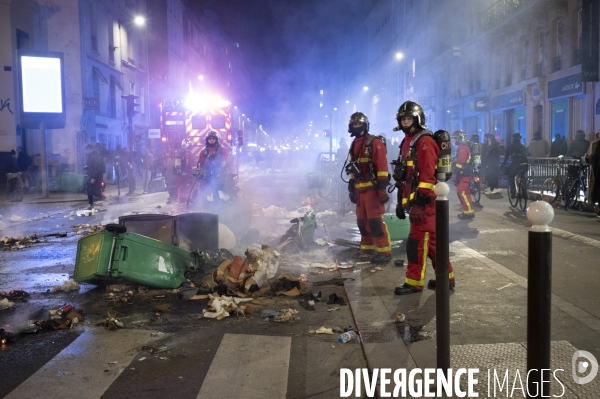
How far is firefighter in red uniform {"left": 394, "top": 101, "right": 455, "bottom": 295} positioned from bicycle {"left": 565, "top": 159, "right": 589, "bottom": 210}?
863cm

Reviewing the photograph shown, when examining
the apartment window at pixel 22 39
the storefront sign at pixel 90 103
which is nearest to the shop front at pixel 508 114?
the storefront sign at pixel 90 103

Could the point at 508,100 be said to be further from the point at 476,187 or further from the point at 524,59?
the point at 476,187

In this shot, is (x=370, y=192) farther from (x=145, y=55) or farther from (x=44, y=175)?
(x=145, y=55)

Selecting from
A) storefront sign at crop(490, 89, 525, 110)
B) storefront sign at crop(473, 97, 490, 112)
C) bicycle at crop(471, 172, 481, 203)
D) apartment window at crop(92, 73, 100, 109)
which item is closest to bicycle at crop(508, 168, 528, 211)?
bicycle at crop(471, 172, 481, 203)

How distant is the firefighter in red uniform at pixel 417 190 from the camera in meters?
5.99

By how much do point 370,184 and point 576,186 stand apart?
25.2 ft

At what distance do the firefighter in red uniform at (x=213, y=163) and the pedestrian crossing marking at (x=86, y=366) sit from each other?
709 cm

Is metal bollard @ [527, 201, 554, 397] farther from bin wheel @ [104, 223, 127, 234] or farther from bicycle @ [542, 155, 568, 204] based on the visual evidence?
bicycle @ [542, 155, 568, 204]

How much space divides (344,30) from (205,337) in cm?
8665

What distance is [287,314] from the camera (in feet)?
18.0

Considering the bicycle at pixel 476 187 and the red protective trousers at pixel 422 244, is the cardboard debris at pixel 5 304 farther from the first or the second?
the bicycle at pixel 476 187

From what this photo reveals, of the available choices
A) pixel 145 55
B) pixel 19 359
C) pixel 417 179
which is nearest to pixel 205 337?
pixel 19 359

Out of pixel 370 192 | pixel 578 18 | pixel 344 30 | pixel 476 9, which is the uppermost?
pixel 344 30

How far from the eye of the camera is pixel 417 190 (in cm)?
606
